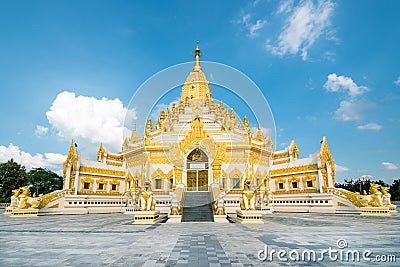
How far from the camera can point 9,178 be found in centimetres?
3378

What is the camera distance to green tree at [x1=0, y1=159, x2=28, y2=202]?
33.6 meters

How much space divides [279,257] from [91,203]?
23046 mm

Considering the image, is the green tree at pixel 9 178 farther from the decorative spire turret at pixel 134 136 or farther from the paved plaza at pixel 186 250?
the paved plaza at pixel 186 250

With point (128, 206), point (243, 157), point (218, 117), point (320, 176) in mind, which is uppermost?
point (218, 117)

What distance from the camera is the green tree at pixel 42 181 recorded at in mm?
43062

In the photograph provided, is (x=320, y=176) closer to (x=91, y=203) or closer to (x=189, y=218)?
(x=189, y=218)

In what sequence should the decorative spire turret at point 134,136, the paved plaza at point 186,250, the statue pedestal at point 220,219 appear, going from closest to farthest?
1. the paved plaza at point 186,250
2. the statue pedestal at point 220,219
3. the decorative spire turret at point 134,136

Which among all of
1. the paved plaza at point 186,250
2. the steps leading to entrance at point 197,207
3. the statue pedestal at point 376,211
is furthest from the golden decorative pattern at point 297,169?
the paved plaza at point 186,250

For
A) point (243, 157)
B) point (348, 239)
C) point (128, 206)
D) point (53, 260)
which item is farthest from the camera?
point (243, 157)

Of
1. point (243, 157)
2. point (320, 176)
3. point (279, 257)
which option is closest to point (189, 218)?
point (279, 257)

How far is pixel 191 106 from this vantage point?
1358 inches

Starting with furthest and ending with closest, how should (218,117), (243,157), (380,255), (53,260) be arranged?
(218,117)
(243,157)
(380,255)
(53,260)

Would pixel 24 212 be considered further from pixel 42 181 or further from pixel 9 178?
pixel 42 181

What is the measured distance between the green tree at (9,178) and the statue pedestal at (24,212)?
1811 cm
